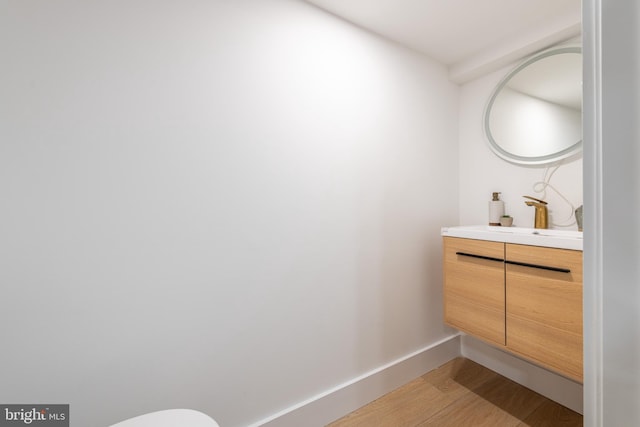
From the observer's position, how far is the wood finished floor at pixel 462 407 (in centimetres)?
153

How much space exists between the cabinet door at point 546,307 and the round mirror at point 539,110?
0.76 meters

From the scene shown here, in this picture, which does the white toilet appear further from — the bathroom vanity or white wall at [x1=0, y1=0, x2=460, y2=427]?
the bathroom vanity

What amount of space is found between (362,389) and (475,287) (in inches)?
35.5

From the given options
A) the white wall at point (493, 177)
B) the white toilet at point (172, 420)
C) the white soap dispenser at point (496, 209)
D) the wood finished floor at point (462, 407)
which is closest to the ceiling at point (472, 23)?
the white wall at point (493, 177)

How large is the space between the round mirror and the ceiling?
125mm

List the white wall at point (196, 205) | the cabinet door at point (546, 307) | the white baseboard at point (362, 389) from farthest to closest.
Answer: the white baseboard at point (362, 389)
the cabinet door at point (546, 307)
the white wall at point (196, 205)

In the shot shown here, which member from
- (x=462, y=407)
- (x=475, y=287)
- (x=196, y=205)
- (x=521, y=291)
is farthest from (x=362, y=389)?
(x=196, y=205)

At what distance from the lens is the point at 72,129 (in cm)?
99

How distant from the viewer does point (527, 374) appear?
180 cm

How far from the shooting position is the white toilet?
844mm

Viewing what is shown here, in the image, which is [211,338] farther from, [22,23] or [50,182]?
[22,23]

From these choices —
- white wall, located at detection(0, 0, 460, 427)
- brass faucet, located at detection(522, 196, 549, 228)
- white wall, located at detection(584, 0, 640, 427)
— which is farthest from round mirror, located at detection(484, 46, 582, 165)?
white wall, located at detection(584, 0, 640, 427)

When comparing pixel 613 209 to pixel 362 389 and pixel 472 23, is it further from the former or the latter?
pixel 472 23

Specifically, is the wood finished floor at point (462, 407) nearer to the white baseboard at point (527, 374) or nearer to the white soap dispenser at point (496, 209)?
the white baseboard at point (527, 374)
